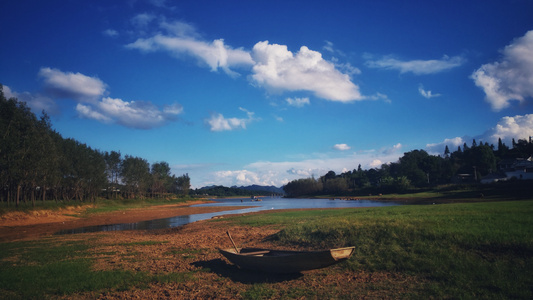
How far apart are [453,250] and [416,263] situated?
1.73 metres

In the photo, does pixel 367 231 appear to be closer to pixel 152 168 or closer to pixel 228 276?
pixel 228 276

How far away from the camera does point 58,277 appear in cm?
1237

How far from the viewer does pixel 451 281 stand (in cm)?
988

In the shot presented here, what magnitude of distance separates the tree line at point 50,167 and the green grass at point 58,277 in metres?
38.2

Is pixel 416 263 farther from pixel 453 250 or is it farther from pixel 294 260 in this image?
pixel 294 260

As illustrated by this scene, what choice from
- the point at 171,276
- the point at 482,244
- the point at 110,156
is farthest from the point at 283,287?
the point at 110,156

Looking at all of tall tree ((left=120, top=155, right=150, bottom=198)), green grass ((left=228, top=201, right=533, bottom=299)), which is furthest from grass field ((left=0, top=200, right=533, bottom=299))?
tall tree ((left=120, top=155, right=150, bottom=198))

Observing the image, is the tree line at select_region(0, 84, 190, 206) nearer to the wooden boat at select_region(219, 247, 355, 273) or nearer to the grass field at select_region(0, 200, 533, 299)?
the grass field at select_region(0, 200, 533, 299)

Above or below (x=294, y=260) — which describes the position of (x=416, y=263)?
below

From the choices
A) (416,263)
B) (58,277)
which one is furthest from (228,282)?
(416,263)

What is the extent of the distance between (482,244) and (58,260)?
823 inches

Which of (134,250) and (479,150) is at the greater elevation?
(479,150)

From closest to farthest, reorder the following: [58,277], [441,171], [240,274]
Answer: [58,277]
[240,274]
[441,171]

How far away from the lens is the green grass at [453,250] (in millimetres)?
9383
